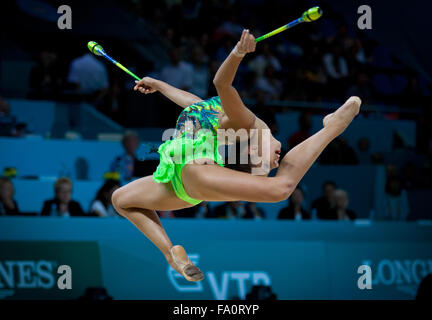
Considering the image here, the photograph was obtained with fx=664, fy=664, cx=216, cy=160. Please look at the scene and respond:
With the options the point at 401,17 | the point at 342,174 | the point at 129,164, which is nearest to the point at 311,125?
the point at 342,174

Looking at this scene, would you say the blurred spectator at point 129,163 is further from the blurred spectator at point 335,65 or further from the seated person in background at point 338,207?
the blurred spectator at point 335,65

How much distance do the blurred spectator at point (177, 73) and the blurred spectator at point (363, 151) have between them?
210 cm

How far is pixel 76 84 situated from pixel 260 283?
347 centimetres

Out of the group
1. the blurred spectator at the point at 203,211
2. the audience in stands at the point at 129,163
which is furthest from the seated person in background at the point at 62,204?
the blurred spectator at the point at 203,211

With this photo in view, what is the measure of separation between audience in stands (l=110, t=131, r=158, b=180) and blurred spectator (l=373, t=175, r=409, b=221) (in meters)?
2.38

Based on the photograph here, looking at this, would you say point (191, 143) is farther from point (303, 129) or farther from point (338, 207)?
point (303, 129)

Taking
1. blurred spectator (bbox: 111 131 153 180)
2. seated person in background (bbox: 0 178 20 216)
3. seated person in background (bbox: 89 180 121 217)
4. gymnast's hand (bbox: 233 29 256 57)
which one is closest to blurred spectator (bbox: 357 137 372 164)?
blurred spectator (bbox: 111 131 153 180)

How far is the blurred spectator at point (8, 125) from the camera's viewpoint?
6.73 meters

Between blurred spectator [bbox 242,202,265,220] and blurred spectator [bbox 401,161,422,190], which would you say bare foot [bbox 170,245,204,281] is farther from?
blurred spectator [bbox 401,161,422,190]

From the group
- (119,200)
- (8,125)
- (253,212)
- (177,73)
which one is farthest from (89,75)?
(119,200)

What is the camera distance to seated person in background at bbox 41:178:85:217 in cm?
561

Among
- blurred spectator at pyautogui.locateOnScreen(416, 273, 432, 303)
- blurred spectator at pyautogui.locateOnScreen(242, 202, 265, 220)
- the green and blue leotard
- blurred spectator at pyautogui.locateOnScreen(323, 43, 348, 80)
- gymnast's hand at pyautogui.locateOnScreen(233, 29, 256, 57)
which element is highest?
blurred spectator at pyautogui.locateOnScreen(323, 43, 348, 80)

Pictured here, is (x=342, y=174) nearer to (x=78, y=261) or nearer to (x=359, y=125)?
(x=359, y=125)
